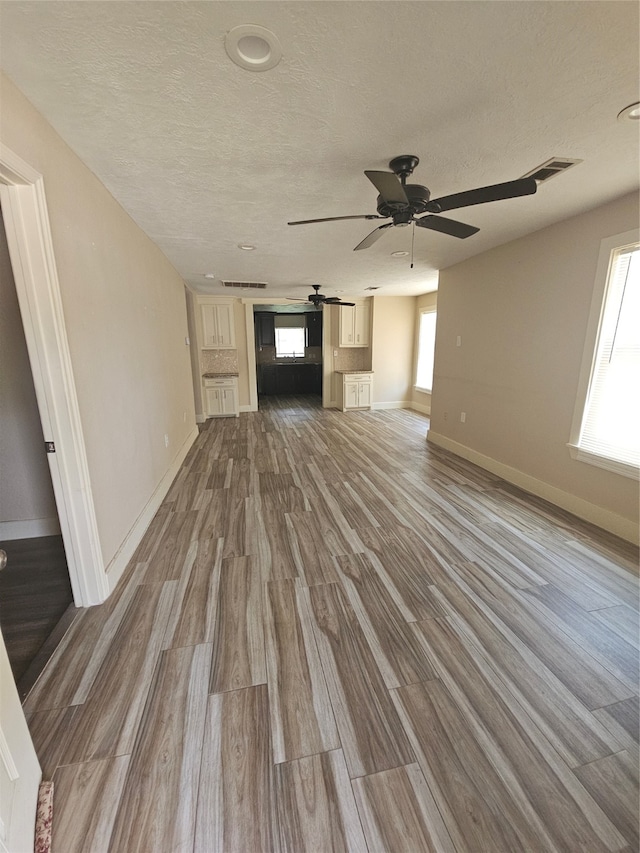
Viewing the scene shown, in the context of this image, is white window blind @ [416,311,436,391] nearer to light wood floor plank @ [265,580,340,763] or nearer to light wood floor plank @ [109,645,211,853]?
light wood floor plank @ [265,580,340,763]

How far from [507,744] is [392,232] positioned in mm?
3318

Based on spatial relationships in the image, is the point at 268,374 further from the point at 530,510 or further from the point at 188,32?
the point at 188,32

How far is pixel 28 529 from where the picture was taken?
8.12 ft

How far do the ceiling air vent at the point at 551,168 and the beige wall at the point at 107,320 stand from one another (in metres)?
2.58

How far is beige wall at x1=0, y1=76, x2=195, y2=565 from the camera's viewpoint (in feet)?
5.14

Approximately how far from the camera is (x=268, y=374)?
9461mm

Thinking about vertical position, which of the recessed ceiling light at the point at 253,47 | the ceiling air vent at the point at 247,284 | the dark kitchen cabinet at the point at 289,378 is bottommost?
the dark kitchen cabinet at the point at 289,378

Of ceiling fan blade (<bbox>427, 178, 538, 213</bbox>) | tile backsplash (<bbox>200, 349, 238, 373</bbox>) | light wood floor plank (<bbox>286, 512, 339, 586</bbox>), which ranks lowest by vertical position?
light wood floor plank (<bbox>286, 512, 339, 586</bbox>)

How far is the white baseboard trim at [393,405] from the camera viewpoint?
7.23 metres

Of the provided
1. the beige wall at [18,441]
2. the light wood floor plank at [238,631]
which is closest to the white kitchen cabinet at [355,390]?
the light wood floor plank at [238,631]

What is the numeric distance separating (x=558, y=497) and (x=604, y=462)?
0.52m

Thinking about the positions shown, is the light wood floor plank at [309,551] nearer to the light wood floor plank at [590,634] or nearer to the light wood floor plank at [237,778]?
the light wood floor plank at [237,778]

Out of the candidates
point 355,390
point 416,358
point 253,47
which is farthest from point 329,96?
point 416,358

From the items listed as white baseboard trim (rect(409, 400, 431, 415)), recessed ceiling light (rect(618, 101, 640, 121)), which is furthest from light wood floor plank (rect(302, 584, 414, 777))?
white baseboard trim (rect(409, 400, 431, 415))
